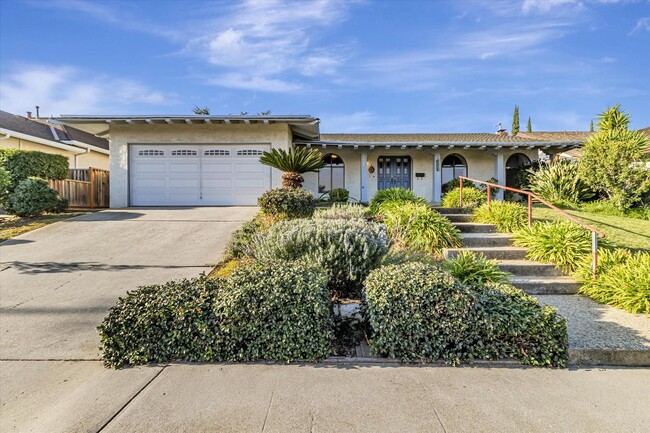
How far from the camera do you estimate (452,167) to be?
15.6m

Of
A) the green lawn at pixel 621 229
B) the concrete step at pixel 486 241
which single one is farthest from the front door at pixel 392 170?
the concrete step at pixel 486 241

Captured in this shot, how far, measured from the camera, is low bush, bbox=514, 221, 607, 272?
5.54m

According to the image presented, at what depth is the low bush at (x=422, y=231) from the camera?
625 centimetres

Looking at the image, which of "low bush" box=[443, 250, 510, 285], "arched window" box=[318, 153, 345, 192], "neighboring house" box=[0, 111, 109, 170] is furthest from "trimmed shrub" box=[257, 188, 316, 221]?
"neighboring house" box=[0, 111, 109, 170]

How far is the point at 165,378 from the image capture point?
2.83m

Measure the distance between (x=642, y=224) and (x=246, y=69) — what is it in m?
12.1

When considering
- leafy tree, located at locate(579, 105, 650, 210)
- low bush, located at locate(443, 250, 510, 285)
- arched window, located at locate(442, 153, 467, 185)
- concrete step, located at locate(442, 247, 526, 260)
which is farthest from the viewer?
arched window, located at locate(442, 153, 467, 185)

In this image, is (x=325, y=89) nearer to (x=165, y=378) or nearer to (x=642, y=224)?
(x=642, y=224)

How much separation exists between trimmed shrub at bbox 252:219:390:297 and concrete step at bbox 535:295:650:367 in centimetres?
228

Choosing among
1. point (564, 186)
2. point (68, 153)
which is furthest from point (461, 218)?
point (68, 153)

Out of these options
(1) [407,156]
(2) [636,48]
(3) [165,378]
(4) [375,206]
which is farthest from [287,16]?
(2) [636,48]

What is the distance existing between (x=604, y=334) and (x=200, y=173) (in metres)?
12.4

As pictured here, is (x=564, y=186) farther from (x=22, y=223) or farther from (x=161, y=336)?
(x=22, y=223)

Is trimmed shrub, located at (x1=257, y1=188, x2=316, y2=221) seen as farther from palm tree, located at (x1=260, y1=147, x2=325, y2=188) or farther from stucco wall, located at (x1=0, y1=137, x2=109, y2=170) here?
stucco wall, located at (x1=0, y1=137, x2=109, y2=170)
